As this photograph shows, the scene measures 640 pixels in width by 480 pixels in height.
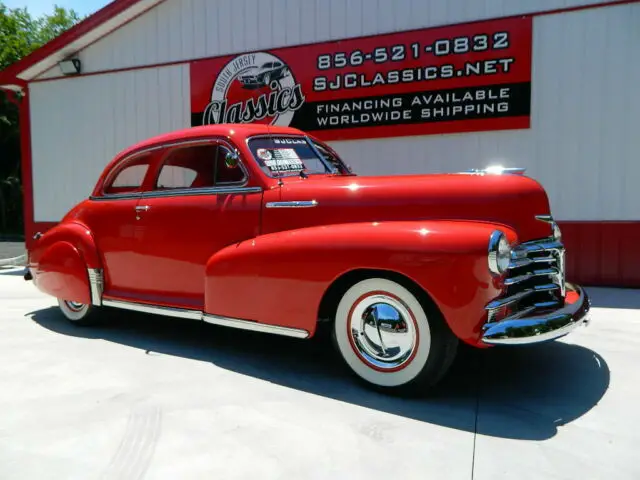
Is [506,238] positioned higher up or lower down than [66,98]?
lower down

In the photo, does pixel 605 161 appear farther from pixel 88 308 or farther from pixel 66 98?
pixel 66 98

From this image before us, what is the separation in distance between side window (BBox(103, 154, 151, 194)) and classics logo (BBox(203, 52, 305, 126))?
3420 mm

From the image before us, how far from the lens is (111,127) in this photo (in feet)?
30.0

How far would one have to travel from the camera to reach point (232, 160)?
3.92m

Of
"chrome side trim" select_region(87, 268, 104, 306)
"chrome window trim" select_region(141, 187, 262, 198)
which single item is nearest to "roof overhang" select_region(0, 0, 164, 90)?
"chrome window trim" select_region(141, 187, 262, 198)

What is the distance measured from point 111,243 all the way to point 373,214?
97.7 inches

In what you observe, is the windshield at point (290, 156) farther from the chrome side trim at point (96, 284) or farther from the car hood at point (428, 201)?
the chrome side trim at point (96, 284)

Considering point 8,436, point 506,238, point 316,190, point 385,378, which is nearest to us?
point 8,436

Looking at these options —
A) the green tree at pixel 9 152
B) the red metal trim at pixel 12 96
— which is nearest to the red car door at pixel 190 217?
the red metal trim at pixel 12 96

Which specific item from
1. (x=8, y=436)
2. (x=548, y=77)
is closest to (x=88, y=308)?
(x=8, y=436)

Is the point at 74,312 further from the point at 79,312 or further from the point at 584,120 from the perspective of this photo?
the point at 584,120

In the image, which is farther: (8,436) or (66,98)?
(66,98)

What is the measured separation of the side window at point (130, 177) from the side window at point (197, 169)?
0.23m

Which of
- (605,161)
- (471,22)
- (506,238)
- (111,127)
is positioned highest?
(471,22)
